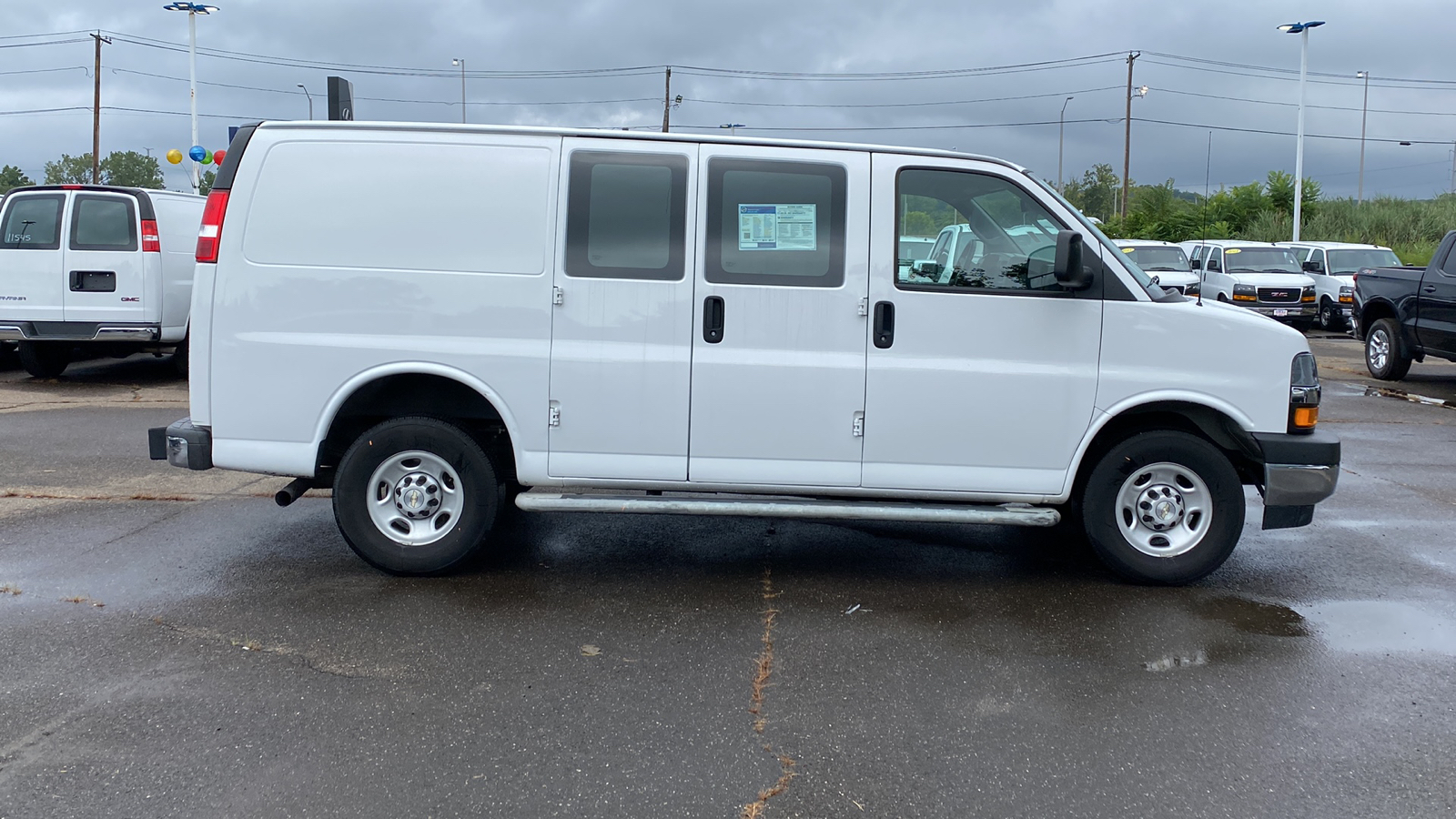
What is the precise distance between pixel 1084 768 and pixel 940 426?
212 centimetres

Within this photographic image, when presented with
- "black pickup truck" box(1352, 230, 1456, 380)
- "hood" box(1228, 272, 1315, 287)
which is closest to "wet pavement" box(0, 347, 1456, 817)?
"black pickup truck" box(1352, 230, 1456, 380)

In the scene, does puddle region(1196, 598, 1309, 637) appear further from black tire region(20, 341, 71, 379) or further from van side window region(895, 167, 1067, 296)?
black tire region(20, 341, 71, 379)

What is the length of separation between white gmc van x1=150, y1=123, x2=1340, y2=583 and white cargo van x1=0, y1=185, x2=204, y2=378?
7.60 metres

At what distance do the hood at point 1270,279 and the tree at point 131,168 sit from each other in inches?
3609

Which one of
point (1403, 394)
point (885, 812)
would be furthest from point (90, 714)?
point (1403, 394)

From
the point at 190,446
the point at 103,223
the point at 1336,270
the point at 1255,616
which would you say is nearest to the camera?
the point at 1255,616

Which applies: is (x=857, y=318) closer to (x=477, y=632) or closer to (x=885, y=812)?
(x=477, y=632)

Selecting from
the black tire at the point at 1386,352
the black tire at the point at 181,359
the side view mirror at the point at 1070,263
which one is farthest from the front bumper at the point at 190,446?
the black tire at the point at 1386,352

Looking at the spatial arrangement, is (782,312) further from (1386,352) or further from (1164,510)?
(1386,352)

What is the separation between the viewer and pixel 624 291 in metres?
5.63

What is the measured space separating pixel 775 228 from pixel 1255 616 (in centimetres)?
291

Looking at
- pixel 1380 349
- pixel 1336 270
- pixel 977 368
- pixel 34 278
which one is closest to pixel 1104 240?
pixel 977 368

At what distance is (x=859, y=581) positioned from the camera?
19.7 feet

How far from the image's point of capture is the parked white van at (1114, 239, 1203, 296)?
24.0 m
